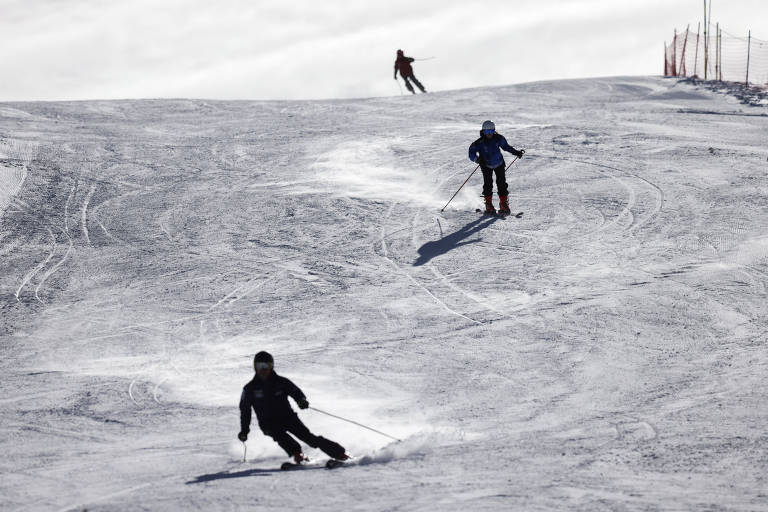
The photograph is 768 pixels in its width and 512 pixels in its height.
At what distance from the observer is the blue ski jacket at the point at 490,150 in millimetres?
17188

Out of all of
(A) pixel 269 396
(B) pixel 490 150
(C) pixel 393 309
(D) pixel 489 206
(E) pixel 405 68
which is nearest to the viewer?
(A) pixel 269 396

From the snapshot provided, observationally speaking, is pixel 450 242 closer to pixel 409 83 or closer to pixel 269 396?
pixel 269 396

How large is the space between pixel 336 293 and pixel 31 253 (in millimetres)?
5545

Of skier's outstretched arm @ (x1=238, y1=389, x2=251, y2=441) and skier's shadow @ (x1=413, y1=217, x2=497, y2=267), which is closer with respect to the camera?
skier's outstretched arm @ (x1=238, y1=389, x2=251, y2=441)

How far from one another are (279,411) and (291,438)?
0.28m

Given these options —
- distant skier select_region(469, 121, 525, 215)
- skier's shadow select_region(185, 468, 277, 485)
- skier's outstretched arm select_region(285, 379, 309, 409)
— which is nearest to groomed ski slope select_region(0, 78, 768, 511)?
skier's shadow select_region(185, 468, 277, 485)

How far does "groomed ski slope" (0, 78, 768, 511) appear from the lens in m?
8.75

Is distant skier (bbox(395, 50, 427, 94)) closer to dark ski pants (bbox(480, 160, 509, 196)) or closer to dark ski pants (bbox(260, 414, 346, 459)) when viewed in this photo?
dark ski pants (bbox(480, 160, 509, 196))

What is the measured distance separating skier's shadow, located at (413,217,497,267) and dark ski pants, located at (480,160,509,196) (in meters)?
0.47

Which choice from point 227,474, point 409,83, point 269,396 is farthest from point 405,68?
point 227,474

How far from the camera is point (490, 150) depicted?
17.2m

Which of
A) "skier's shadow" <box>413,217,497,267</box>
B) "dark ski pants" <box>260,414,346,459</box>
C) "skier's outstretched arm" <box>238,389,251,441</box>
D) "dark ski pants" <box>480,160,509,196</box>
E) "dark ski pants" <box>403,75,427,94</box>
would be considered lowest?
"dark ski pants" <box>260,414,346,459</box>

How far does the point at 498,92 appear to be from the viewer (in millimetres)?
28625

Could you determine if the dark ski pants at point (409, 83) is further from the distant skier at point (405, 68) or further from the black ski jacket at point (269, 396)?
the black ski jacket at point (269, 396)
